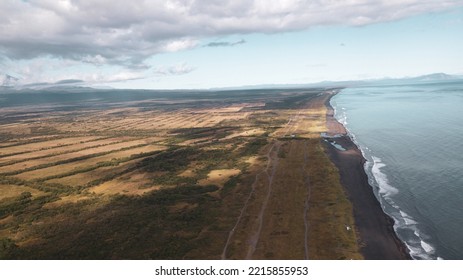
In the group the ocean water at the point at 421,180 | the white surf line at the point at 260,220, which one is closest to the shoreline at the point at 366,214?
the ocean water at the point at 421,180

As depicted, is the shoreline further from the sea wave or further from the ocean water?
the ocean water

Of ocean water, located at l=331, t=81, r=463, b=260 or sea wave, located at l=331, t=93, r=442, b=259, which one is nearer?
sea wave, located at l=331, t=93, r=442, b=259

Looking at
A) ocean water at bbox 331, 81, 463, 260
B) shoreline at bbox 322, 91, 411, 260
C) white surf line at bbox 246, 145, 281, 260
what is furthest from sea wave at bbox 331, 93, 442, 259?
white surf line at bbox 246, 145, 281, 260

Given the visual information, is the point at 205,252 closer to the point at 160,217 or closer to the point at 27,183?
the point at 160,217

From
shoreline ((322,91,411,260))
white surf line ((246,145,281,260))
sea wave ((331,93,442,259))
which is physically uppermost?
white surf line ((246,145,281,260))

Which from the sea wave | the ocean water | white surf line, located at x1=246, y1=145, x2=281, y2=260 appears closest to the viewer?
white surf line, located at x1=246, y1=145, x2=281, y2=260

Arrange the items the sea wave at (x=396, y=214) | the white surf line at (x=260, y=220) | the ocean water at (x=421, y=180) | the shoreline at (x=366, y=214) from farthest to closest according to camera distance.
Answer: the ocean water at (x=421, y=180), the sea wave at (x=396, y=214), the white surf line at (x=260, y=220), the shoreline at (x=366, y=214)

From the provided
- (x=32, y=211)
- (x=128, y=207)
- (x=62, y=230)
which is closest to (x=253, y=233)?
(x=128, y=207)

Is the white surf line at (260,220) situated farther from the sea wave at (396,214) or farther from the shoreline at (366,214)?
the sea wave at (396,214)

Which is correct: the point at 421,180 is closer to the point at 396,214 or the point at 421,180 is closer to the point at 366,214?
the point at 396,214
